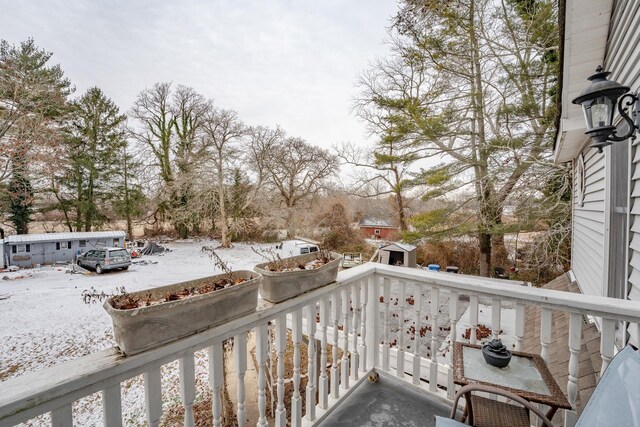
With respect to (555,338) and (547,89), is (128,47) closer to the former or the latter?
(555,338)

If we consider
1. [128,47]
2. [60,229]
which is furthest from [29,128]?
[60,229]

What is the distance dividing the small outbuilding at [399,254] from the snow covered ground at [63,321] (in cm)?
537

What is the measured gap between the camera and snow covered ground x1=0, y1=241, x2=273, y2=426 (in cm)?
331

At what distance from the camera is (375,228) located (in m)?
13.5

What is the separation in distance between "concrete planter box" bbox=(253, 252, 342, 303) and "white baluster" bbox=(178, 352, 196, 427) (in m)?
0.38

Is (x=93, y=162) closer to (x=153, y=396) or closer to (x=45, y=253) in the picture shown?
(x=45, y=253)

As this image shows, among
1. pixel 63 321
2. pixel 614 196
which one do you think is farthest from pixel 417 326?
pixel 63 321

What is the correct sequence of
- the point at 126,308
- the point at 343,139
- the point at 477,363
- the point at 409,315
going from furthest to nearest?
1. the point at 343,139
2. the point at 409,315
3. the point at 477,363
4. the point at 126,308

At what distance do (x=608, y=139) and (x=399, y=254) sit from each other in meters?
7.35

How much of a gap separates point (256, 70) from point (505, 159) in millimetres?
7173

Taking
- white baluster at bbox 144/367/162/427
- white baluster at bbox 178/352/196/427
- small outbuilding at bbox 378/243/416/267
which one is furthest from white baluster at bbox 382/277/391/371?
small outbuilding at bbox 378/243/416/267

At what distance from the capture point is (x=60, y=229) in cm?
1123

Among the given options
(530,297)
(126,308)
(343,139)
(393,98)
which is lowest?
(530,297)

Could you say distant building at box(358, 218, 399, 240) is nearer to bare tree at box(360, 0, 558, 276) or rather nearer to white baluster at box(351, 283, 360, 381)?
bare tree at box(360, 0, 558, 276)
